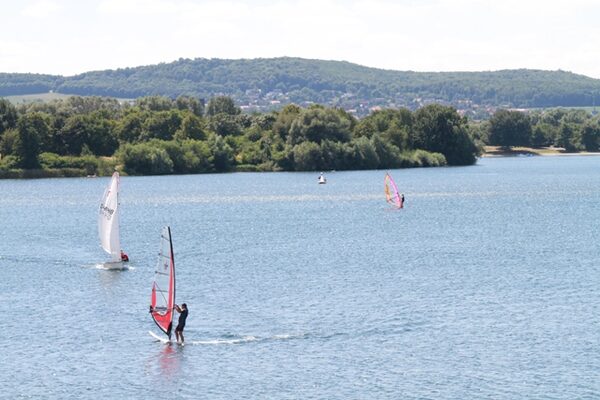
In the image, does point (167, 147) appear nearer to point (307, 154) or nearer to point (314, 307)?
point (307, 154)

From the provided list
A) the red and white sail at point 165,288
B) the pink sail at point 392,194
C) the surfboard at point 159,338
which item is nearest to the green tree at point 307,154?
the pink sail at point 392,194

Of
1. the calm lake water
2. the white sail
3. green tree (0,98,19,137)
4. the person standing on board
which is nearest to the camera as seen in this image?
A: the calm lake water

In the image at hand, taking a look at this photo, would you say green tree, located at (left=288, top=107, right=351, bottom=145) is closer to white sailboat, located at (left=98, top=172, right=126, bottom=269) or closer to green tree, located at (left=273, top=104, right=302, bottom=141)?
green tree, located at (left=273, top=104, right=302, bottom=141)

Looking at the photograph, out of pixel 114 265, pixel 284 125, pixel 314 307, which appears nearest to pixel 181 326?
pixel 314 307

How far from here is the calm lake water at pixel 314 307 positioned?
42469 mm

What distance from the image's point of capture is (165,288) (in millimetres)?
49781

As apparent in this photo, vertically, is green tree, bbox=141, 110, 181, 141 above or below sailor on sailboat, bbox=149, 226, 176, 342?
above

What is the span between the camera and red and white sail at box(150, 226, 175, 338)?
160 feet

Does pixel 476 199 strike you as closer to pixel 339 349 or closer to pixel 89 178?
pixel 89 178

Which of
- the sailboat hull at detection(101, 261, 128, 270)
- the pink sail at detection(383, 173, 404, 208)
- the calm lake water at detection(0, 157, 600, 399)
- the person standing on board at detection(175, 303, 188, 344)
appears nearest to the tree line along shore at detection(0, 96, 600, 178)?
the calm lake water at detection(0, 157, 600, 399)

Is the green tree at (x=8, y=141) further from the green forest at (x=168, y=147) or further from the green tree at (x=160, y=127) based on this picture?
the green tree at (x=160, y=127)

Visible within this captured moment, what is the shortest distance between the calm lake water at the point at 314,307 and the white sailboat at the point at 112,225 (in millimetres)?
1124

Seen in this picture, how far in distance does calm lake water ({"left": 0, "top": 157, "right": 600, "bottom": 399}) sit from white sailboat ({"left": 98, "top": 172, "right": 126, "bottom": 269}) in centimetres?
112

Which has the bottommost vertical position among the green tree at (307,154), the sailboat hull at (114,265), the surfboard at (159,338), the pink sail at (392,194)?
the surfboard at (159,338)
